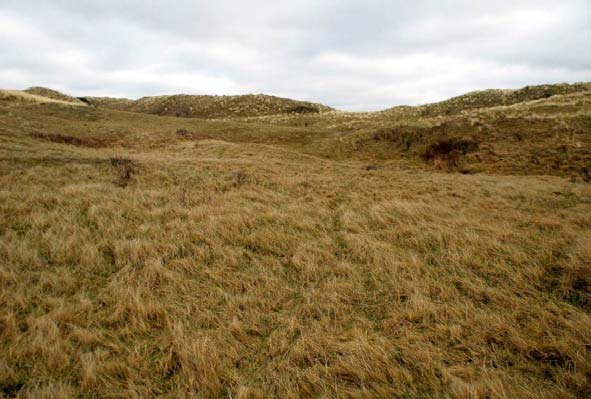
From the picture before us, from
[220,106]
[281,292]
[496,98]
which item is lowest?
[281,292]

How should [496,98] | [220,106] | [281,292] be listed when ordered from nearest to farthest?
[281,292]
[496,98]
[220,106]

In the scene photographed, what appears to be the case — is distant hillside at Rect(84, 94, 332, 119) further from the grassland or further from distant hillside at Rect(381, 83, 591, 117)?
the grassland

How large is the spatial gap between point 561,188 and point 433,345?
517 inches

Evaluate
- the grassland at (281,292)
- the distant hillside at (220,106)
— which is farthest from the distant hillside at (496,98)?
the grassland at (281,292)

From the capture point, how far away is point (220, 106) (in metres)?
67.3

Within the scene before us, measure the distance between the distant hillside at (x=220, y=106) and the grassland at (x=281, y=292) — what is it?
5834 cm

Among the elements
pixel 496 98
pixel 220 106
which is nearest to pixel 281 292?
pixel 496 98

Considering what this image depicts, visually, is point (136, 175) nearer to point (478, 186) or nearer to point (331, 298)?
point (331, 298)

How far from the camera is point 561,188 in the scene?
11781 millimetres

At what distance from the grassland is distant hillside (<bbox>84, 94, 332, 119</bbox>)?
191 ft

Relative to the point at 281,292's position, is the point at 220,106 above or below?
above

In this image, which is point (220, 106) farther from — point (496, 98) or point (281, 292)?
point (281, 292)

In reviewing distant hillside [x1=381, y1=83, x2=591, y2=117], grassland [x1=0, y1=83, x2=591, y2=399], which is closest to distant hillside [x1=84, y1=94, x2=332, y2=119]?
distant hillside [x1=381, y1=83, x2=591, y2=117]

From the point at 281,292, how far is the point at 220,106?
69.8 metres
